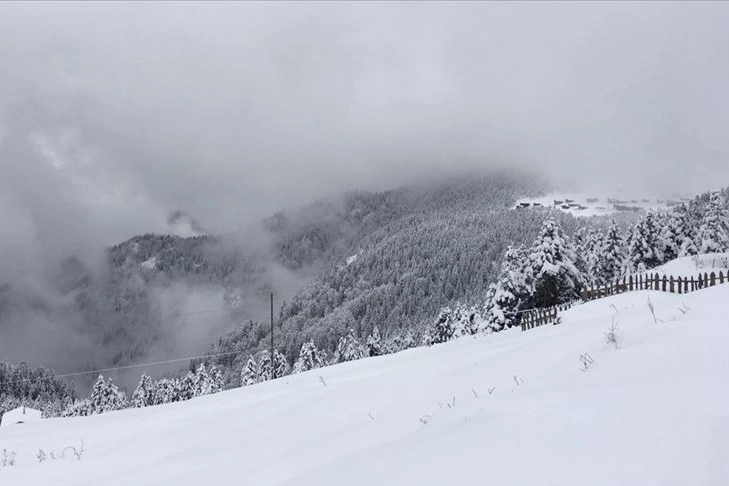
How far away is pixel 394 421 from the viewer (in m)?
5.80

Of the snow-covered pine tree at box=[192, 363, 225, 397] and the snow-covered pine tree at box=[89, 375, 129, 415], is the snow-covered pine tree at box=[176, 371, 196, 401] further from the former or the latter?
Result: the snow-covered pine tree at box=[89, 375, 129, 415]

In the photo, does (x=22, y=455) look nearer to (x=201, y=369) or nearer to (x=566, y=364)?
(x=566, y=364)

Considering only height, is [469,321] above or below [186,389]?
above

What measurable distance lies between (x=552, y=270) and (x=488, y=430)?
101 ft

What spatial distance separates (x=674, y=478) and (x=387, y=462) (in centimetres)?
190

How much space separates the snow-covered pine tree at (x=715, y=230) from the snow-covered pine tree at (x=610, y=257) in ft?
24.2

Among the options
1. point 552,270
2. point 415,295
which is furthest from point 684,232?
point 415,295

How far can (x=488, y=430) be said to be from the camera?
388 centimetres

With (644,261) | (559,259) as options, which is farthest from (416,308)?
(559,259)

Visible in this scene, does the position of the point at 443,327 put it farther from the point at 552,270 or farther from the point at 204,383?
the point at 204,383

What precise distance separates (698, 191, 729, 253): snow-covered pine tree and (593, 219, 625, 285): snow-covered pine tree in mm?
7373

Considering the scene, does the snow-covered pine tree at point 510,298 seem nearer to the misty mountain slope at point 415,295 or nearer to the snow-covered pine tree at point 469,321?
the snow-covered pine tree at point 469,321

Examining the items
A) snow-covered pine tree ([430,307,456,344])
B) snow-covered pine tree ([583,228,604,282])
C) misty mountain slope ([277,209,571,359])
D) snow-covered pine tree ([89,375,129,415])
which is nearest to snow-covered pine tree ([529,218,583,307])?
snow-covered pine tree ([583,228,604,282])

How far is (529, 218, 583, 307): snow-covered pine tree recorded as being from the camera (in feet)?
107
